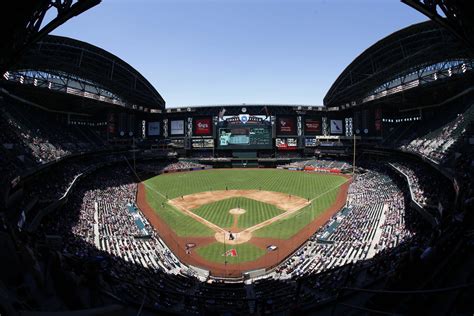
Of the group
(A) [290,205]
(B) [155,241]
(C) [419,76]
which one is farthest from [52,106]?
(C) [419,76]

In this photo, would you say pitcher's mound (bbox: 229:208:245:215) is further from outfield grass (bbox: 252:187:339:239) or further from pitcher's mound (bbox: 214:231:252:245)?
pitcher's mound (bbox: 214:231:252:245)

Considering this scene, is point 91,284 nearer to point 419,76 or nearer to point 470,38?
point 470,38

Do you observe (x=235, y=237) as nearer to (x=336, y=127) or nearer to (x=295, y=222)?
(x=295, y=222)

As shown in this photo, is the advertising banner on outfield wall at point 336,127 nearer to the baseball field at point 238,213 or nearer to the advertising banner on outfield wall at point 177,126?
the baseball field at point 238,213

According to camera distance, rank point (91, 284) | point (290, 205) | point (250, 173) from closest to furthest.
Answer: point (91, 284)
point (290, 205)
point (250, 173)

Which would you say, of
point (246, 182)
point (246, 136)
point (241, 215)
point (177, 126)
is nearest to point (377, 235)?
point (241, 215)

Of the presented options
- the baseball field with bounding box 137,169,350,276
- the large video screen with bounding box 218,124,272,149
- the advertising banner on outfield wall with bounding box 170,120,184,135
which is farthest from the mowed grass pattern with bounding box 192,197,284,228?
the advertising banner on outfield wall with bounding box 170,120,184,135
